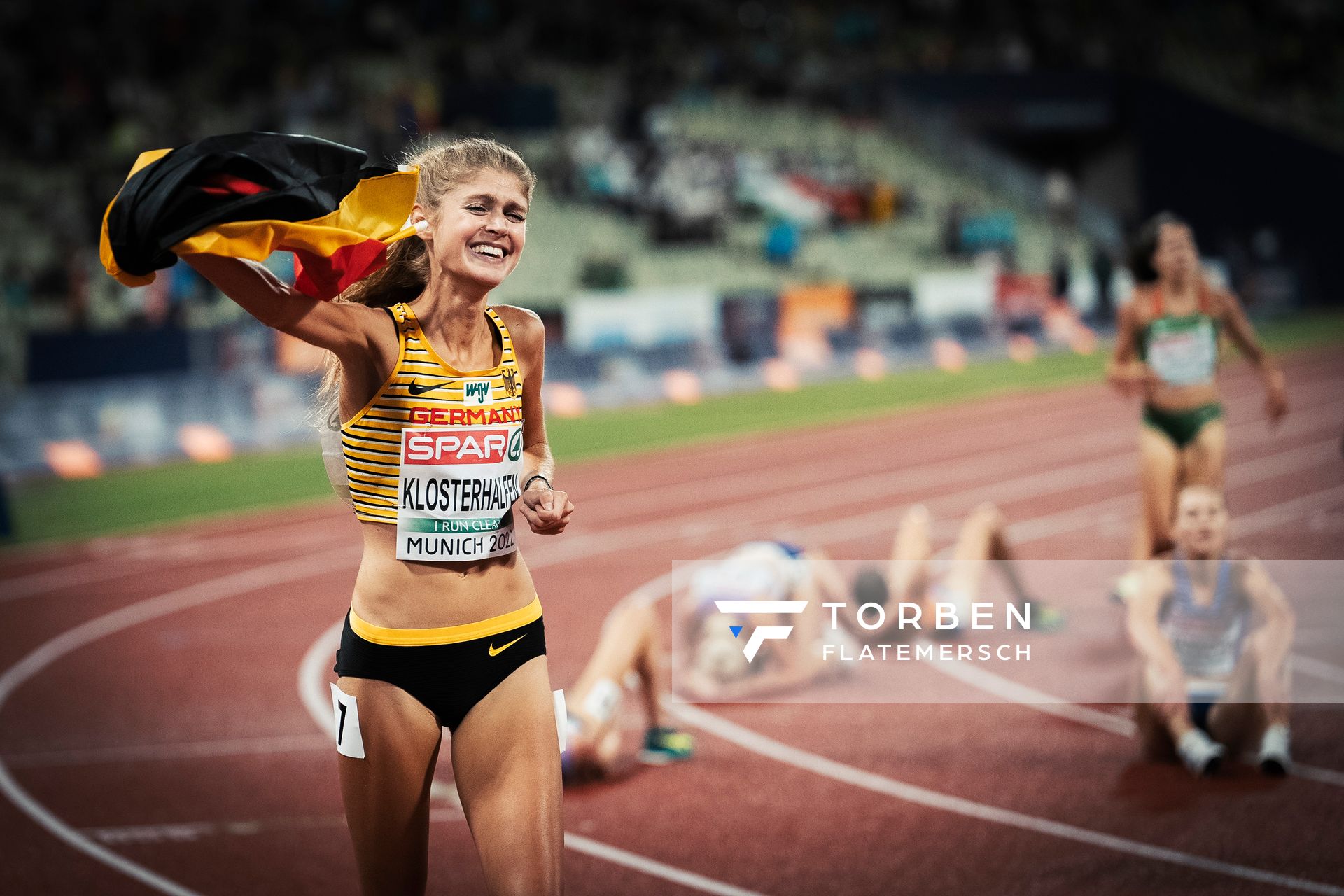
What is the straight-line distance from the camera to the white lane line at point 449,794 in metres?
5.43

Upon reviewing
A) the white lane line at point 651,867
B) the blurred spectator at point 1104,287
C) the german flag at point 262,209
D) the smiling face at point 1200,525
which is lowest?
the white lane line at point 651,867

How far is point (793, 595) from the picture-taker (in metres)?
7.34

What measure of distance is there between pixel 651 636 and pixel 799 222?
25.7 m

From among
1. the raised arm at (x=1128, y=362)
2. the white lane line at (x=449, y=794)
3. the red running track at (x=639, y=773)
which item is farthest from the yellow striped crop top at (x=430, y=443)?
the raised arm at (x=1128, y=362)

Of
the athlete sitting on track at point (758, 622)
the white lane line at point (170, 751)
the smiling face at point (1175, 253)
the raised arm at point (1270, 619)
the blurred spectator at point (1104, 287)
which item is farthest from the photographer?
the blurred spectator at point (1104, 287)

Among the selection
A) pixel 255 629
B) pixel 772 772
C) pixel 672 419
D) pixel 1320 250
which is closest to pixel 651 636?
pixel 772 772

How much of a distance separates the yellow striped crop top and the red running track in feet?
8.20

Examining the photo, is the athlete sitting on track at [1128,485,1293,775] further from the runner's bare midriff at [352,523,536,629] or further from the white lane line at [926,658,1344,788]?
the runner's bare midriff at [352,523,536,629]

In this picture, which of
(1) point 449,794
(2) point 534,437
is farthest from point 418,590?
(1) point 449,794

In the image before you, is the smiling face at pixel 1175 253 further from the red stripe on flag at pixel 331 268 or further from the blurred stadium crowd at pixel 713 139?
the blurred stadium crowd at pixel 713 139

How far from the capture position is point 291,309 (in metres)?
3.12

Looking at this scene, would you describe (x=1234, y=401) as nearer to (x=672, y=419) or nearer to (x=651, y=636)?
(x=672, y=419)

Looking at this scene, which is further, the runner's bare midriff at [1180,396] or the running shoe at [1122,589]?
the running shoe at [1122,589]

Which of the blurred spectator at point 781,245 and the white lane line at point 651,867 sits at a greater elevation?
the blurred spectator at point 781,245
